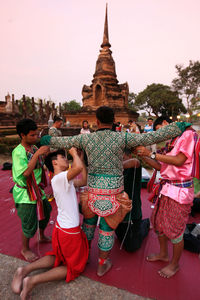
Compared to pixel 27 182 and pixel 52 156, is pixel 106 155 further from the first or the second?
pixel 27 182

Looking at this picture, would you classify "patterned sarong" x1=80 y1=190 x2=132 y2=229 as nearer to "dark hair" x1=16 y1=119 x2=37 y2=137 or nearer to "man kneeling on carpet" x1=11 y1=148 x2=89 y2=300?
"man kneeling on carpet" x1=11 y1=148 x2=89 y2=300

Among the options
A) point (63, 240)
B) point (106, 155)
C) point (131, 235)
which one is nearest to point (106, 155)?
point (106, 155)

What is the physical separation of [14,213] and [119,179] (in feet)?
9.37

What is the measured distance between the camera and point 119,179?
6.26 ft

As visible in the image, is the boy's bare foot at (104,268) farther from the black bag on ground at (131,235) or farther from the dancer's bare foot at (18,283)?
the dancer's bare foot at (18,283)

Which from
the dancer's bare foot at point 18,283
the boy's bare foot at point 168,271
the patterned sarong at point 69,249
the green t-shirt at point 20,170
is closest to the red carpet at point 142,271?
the boy's bare foot at point 168,271

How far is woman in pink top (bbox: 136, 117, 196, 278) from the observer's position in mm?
1798

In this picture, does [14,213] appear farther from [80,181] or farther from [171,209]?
[171,209]

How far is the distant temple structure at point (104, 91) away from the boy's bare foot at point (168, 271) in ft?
58.1

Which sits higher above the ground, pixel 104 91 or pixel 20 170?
pixel 104 91

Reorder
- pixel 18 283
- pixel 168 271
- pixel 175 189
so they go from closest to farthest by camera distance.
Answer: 1. pixel 18 283
2. pixel 175 189
3. pixel 168 271

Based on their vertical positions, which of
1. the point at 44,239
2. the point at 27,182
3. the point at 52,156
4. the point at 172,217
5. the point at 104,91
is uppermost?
the point at 104,91

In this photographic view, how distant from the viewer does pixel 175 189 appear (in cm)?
192

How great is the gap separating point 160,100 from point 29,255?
33.4 meters
